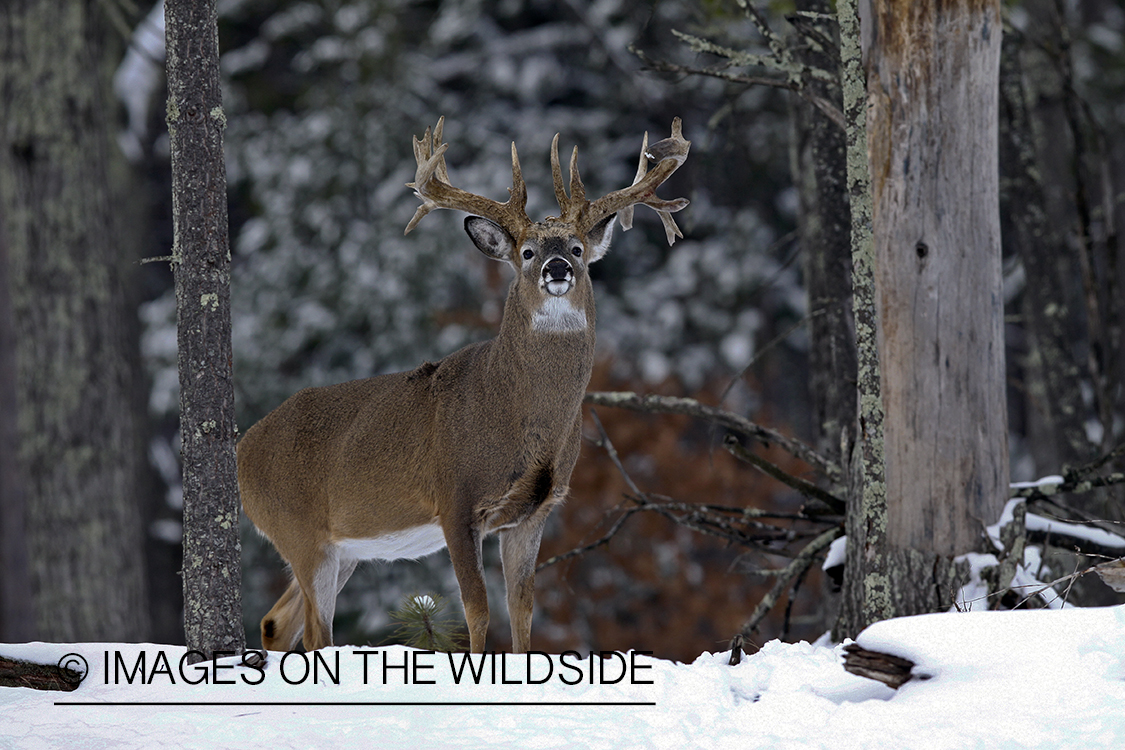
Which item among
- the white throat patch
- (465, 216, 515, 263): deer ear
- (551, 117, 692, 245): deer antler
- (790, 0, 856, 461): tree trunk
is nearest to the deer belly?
the white throat patch

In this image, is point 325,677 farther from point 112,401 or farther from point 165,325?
point 165,325

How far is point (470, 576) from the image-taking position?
4988 mm

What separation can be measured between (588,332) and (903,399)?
1331 millimetres

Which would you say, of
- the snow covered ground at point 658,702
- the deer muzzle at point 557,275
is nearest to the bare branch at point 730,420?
the deer muzzle at point 557,275

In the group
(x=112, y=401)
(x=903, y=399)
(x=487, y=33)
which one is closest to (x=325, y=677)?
(x=903, y=399)

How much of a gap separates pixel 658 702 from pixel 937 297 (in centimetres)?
208

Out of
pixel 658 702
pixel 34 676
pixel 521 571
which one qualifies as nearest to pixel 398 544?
pixel 521 571

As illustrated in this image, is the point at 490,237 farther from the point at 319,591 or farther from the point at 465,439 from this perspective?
→ the point at 319,591

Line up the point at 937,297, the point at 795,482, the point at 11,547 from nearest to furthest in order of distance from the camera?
the point at 937,297, the point at 795,482, the point at 11,547

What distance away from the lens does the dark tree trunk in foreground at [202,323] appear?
4293mm

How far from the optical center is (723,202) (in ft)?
53.6

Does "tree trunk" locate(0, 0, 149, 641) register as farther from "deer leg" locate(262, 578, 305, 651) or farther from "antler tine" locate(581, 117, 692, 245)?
"antler tine" locate(581, 117, 692, 245)

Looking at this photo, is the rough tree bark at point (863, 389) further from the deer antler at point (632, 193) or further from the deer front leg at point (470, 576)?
the deer front leg at point (470, 576)

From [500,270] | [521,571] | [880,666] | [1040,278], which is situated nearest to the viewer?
[880,666]
